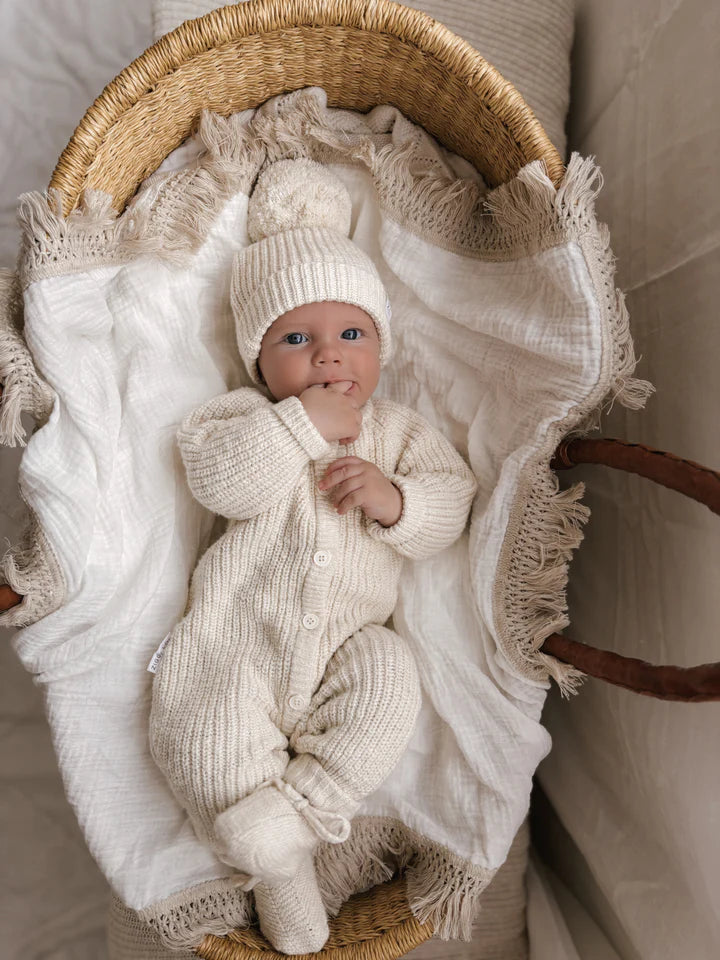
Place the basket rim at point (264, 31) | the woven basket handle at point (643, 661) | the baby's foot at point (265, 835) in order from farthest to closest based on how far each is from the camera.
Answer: the basket rim at point (264, 31), the baby's foot at point (265, 835), the woven basket handle at point (643, 661)

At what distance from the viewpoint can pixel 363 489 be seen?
100cm

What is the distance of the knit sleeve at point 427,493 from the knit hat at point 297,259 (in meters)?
0.14

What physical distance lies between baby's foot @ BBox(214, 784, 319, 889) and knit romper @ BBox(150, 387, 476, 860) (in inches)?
1.1

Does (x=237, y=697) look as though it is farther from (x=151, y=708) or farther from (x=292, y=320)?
(x=292, y=320)

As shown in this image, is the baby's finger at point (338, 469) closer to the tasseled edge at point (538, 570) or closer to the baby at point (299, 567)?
the baby at point (299, 567)

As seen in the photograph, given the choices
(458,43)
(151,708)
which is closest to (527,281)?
(458,43)

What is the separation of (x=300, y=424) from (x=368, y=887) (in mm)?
666

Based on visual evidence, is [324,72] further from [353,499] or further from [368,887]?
[368,887]

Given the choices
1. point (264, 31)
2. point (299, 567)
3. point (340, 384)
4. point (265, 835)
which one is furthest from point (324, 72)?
point (265, 835)

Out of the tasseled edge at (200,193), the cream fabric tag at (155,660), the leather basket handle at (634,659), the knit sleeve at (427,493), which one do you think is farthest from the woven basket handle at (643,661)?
the tasseled edge at (200,193)

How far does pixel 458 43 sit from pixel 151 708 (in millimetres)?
938

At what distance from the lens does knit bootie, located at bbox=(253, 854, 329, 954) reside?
951mm

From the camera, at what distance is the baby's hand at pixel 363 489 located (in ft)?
3.27

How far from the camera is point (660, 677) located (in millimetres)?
760
